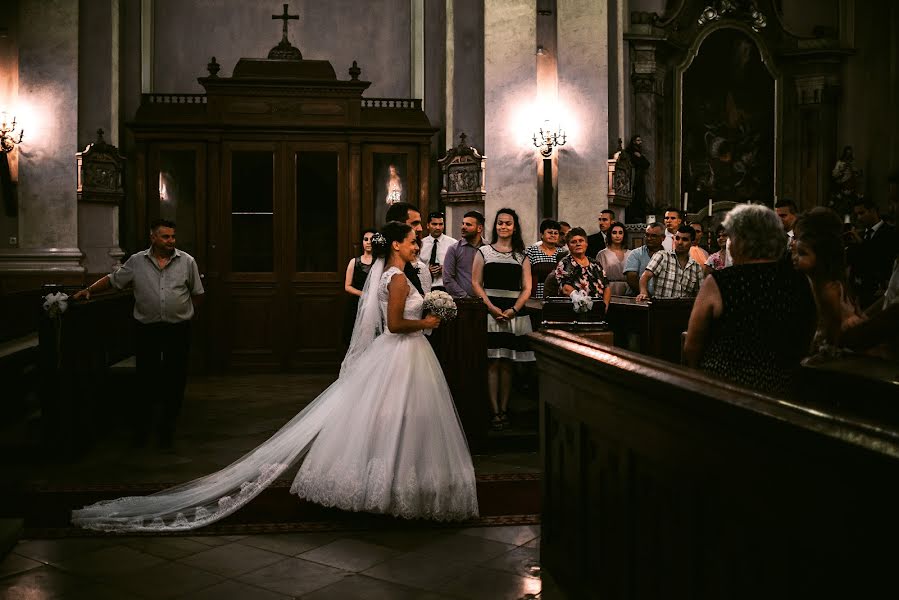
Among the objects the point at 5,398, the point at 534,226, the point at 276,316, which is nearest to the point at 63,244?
the point at 276,316

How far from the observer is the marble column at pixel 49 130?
388 inches

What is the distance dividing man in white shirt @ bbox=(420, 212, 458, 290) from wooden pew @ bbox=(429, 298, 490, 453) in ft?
5.38

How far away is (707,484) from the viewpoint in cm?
227

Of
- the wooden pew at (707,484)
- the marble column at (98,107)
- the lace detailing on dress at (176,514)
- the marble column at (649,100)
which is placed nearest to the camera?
the wooden pew at (707,484)

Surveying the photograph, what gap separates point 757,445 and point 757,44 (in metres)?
13.2

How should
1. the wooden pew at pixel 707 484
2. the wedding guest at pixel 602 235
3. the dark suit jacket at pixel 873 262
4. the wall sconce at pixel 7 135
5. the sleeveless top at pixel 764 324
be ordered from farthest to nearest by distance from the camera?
the wall sconce at pixel 7 135, the wedding guest at pixel 602 235, the dark suit jacket at pixel 873 262, the sleeveless top at pixel 764 324, the wooden pew at pixel 707 484

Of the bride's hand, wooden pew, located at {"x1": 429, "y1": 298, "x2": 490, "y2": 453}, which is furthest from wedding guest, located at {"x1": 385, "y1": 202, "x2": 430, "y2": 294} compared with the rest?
wooden pew, located at {"x1": 429, "y1": 298, "x2": 490, "y2": 453}

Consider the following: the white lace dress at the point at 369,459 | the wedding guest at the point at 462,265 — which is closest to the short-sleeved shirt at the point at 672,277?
the wedding guest at the point at 462,265

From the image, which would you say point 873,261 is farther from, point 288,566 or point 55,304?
point 55,304

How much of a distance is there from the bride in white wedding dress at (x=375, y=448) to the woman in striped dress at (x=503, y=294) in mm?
1651

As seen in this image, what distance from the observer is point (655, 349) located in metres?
6.59

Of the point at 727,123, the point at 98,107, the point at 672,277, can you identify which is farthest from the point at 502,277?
the point at 727,123

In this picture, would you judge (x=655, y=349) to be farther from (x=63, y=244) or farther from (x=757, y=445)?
(x=63, y=244)

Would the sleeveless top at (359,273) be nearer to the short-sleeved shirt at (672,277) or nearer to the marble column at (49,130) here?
the short-sleeved shirt at (672,277)
